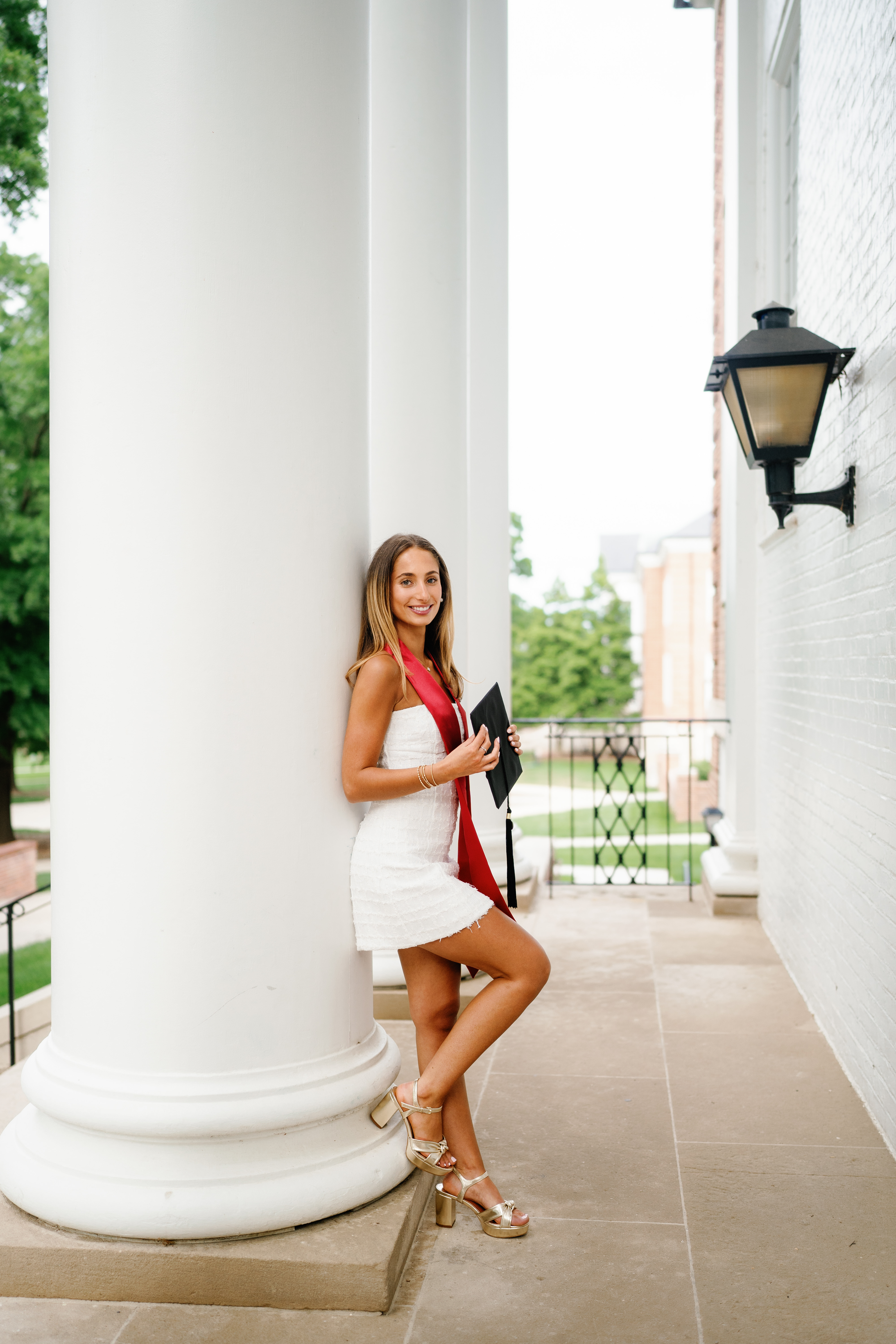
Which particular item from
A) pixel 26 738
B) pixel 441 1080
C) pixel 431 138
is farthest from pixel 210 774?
pixel 26 738

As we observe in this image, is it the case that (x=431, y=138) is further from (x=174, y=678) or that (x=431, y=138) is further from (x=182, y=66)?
(x=174, y=678)

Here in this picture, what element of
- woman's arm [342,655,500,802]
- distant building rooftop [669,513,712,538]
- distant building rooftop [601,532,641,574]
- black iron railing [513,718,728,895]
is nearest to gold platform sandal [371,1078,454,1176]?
woman's arm [342,655,500,802]

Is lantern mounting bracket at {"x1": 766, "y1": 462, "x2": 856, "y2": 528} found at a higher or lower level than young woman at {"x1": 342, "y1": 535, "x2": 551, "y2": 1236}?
higher

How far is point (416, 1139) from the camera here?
2.98 m

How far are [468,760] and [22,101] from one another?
13.0 meters

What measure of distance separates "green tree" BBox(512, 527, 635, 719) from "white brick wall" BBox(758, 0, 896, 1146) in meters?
43.2

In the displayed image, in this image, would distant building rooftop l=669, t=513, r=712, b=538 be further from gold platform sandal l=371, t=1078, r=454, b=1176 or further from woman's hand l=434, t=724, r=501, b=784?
gold platform sandal l=371, t=1078, r=454, b=1176

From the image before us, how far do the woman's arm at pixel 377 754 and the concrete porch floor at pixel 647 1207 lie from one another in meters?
1.27

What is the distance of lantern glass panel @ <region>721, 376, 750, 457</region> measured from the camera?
4766mm

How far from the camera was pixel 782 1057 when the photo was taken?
484cm

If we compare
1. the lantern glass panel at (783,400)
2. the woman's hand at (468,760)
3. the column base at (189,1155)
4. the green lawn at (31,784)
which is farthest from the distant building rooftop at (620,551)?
the column base at (189,1155)

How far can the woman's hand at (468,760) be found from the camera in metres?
2.94

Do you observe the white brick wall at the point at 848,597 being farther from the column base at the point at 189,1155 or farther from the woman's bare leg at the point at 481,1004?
the column base at the point at 189,1155

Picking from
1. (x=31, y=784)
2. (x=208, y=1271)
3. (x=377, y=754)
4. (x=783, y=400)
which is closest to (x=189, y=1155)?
(x=208, y=1271)
